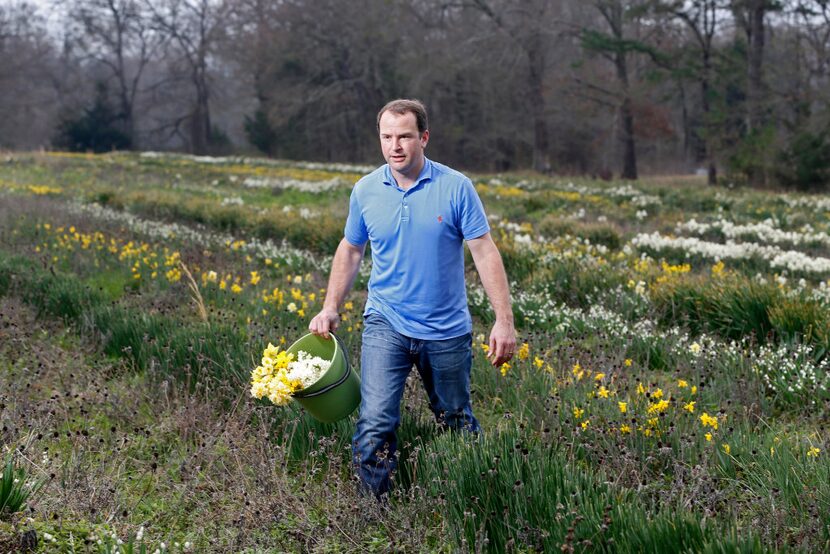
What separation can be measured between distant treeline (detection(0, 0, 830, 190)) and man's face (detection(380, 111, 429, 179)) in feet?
83.3

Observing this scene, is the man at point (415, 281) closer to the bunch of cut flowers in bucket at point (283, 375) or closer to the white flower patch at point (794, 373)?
the bunch of cut flowers in bucket at point (283, 375)

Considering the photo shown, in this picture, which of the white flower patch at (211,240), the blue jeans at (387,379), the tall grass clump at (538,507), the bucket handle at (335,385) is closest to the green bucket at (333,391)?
the bucket handle at (335,385)

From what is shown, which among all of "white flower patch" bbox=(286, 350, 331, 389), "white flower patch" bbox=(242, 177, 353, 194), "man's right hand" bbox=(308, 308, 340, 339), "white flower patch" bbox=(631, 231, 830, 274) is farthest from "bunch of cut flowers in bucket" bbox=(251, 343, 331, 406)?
"white flower patch" bbox=(242, 177, 353, 194)

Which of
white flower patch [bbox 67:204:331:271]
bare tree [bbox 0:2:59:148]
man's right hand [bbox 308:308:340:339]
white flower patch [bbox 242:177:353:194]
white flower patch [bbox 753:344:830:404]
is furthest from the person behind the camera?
bare tree [bbox 0:2:59:148]

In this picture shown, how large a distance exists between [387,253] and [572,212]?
13370 millimetres

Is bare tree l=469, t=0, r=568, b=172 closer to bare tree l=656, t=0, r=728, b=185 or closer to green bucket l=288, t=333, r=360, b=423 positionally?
bare tree l=656, t=0, r=728, b=185

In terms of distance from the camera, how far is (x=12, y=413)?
15.1ft

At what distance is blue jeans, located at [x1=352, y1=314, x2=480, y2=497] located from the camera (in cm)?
388

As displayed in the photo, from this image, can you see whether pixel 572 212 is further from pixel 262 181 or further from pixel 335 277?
pixel 335 277

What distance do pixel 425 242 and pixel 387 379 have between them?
0.66 meters

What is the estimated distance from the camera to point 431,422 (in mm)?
4531

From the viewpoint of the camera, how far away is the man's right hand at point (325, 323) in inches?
159

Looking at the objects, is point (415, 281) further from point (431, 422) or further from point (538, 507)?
point (538, 507)

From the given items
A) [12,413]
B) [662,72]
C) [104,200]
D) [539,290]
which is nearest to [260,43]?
[662,72]
